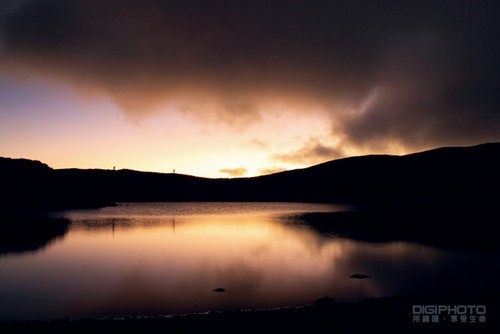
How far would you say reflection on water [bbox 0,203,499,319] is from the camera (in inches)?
1066

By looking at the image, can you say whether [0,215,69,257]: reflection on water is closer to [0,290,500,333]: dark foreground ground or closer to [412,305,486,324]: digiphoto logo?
[0,290,500,333]: dark foreground ground

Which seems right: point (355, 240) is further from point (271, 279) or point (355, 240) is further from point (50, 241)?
point (50, 241)

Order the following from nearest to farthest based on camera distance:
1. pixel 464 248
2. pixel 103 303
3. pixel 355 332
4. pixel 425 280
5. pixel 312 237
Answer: pixel 355 332 → pixel 103 303 → pixel 425 280 → pixel 464 248 → pixel 312 237

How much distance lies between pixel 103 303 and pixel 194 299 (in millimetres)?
6556

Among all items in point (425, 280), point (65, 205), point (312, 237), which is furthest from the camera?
point (65, 205)

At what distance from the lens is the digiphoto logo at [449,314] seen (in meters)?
17.1

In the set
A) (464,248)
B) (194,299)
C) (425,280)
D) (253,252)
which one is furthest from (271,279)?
(464,248)

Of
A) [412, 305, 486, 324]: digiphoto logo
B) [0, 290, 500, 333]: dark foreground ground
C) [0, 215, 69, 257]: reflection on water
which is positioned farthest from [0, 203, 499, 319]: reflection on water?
[412, 305, 486, 324]: digiphoto logo

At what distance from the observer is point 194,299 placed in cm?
2786

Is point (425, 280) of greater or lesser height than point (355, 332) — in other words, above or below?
below

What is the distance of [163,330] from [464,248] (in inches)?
1994

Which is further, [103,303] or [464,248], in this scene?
[464,248]

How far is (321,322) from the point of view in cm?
1730

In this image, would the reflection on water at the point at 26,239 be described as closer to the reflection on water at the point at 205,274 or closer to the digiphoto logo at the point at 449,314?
the reflection on water at the point at 205,274
